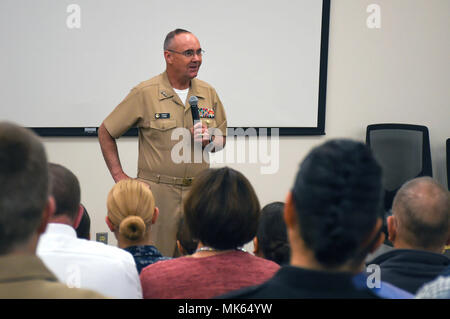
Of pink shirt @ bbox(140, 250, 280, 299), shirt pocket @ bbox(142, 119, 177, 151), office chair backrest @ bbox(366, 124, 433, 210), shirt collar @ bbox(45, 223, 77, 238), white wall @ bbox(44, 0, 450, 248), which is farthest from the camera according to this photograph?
white wall @ bbox(44, 0, 450, 248)

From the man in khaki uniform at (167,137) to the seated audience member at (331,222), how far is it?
1856 millimetres

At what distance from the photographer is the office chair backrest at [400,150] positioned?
4121mm

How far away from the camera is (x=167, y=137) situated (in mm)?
2730

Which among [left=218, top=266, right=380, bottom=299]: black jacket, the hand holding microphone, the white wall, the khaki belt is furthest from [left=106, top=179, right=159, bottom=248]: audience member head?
the white wall

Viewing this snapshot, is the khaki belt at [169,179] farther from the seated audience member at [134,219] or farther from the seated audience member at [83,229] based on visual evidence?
the seated audience member at [134,219]

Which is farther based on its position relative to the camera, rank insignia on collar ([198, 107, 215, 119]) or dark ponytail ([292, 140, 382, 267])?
rank insignia on collar ([198, 107, 215, 119])

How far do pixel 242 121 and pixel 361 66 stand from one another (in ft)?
3.82

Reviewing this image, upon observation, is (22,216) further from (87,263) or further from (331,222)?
(87,263)

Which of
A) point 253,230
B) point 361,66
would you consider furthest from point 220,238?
point 361,66

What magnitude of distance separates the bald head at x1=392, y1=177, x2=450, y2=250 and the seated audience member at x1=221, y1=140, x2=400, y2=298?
0.80 m

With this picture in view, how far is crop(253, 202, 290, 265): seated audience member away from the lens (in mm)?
1722

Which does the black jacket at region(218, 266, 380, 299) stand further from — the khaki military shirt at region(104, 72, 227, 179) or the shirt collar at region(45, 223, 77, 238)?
the khaki military shirt at region(104, 72, 227, 179)

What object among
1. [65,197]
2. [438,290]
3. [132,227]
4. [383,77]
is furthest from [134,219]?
[383,77]

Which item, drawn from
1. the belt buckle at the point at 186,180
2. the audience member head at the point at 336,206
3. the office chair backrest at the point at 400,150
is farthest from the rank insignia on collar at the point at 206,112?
the audience member head at the point at 336,206
